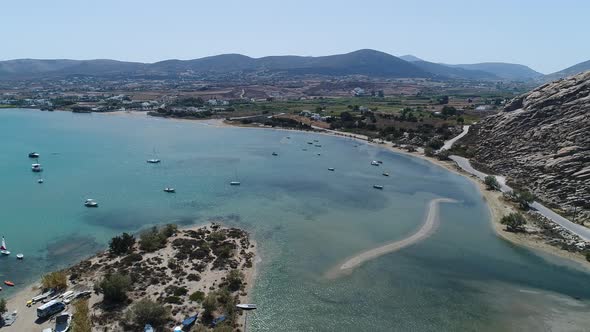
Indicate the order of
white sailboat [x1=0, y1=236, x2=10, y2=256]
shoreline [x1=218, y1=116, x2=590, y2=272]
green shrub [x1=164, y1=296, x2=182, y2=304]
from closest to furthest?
green shrub [x1=164, y1=296, x2=182, y2=304]
white sailboat [x1=0, y1=236, x2=10, y2=256]
shoreline [x1=218, y1=116, x2=590, y2=272]

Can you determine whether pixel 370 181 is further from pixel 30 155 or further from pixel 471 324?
pixel 30 155

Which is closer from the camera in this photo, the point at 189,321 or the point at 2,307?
the point at 189,321

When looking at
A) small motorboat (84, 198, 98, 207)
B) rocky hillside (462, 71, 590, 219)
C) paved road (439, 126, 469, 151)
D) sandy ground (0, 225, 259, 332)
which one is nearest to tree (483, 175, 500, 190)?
rocky hillside (462, 71, 590, 219)

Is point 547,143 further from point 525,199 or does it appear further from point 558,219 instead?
point 558,219

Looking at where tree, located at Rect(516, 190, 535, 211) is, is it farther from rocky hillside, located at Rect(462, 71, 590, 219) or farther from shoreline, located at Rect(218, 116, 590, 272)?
rocky hillside, located at Rect(462, 71, 590, 219)

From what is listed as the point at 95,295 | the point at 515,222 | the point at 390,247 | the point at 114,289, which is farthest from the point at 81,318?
the point at 515,222

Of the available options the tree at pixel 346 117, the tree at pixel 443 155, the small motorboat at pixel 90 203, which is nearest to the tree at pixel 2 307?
the small motorboat at pixel 90 203

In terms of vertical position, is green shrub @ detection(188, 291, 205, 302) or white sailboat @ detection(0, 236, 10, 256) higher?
green shrub @ detection(188, 291, 205, 302)
